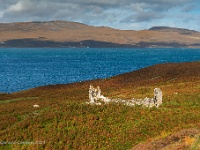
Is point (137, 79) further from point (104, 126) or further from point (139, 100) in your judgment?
point (104, 126)

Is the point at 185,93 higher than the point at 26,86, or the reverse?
the point at 185,93

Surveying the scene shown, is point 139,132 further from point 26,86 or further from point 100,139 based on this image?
point 26,86

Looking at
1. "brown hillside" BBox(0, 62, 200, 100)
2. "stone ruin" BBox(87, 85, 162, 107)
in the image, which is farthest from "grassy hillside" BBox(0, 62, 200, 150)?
"brown hillside" BBox(0, 62, 200, 100)

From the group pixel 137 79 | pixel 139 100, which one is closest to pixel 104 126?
pixel 139 100

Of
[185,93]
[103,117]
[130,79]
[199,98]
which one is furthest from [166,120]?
[130,79]

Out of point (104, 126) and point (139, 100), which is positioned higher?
point (139, 100)

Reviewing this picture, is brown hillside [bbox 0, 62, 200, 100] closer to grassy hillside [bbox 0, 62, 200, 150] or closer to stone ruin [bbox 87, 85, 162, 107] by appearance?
stone ruin [bbox 87, 85, 162, 107]

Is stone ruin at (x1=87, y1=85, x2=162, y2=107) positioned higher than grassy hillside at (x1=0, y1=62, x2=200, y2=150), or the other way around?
stone ruin at (x1=87, y1=85, x2=162, y2=107)

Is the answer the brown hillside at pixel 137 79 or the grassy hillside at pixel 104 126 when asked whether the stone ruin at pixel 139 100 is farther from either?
the brown hillside at pixel 137 79

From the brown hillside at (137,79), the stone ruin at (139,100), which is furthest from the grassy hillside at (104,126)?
the brown hillside at (137,79)

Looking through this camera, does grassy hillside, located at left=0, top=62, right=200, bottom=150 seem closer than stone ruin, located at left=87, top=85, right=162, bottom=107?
Yes

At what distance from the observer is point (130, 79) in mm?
76312

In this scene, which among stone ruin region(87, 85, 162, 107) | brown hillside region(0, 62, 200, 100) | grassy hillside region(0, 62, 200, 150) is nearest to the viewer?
grassy hillside region(0, 62, 200, 150)

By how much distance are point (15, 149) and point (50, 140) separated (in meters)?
3.08
